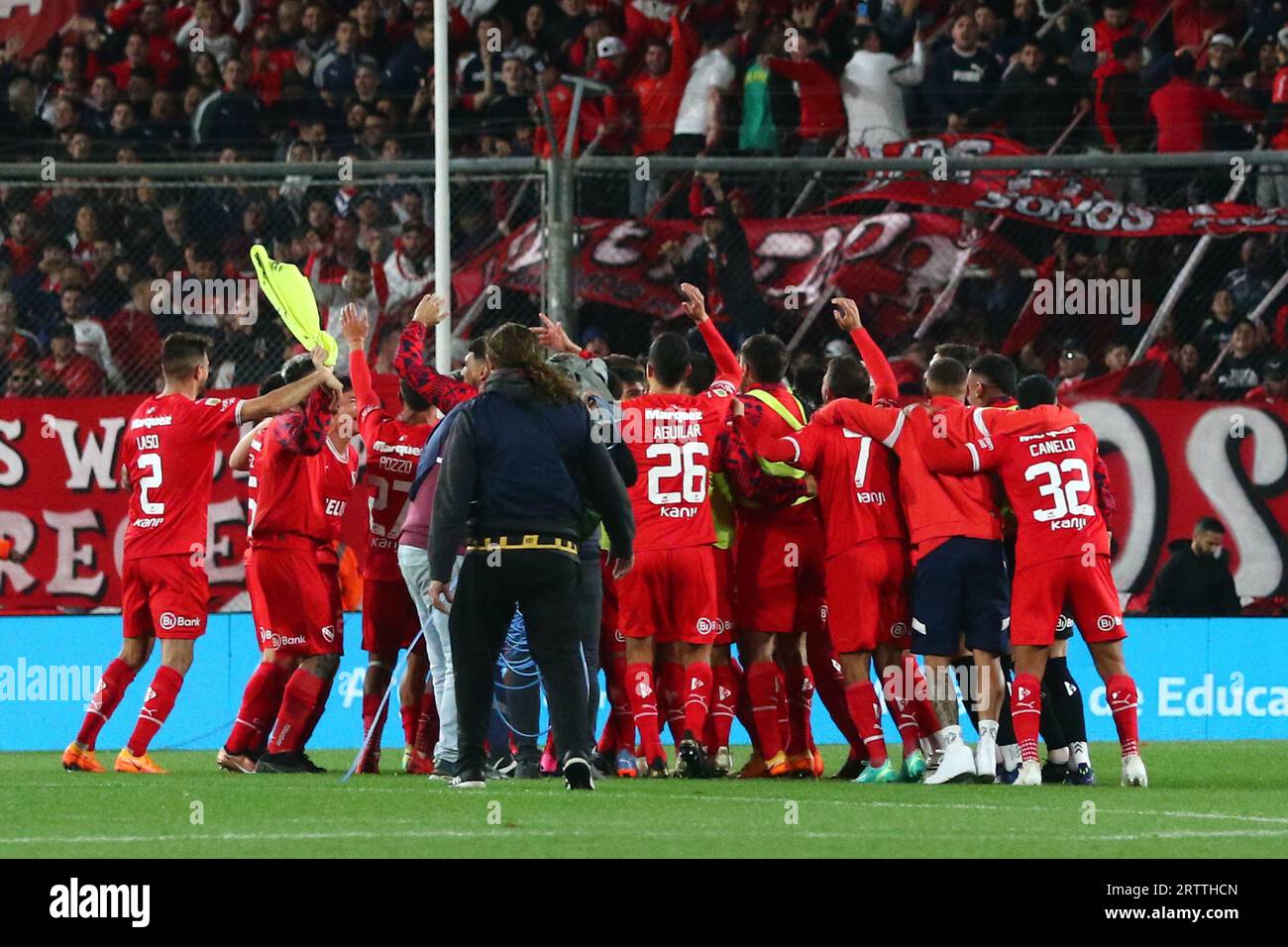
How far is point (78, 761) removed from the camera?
36.8 feet

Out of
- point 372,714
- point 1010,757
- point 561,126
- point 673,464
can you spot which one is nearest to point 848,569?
point 673,464

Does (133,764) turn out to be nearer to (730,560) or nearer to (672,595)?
(672,595)

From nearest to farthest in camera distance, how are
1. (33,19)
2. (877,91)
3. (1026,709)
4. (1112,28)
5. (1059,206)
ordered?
(1026,709)
(1059,206)
(877,91)
(1112,28)
(33,19)

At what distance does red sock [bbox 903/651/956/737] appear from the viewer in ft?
34.5

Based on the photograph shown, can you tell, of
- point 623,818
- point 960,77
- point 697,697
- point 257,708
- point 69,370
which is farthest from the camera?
point 960,77

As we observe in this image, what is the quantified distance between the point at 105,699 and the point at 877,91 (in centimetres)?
840

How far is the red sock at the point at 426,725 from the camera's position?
36.7 ft

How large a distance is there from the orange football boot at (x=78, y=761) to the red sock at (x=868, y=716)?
3.90m

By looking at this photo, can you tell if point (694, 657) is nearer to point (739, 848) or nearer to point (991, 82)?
point (739, 848)

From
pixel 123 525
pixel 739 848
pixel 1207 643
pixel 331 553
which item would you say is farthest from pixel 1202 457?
pixel 739 848

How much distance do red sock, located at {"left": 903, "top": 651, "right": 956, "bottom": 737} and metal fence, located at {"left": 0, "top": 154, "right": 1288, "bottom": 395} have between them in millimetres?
4346

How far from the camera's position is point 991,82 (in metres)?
17.0

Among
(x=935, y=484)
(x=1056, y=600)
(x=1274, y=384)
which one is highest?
(x=1274, y=384)
